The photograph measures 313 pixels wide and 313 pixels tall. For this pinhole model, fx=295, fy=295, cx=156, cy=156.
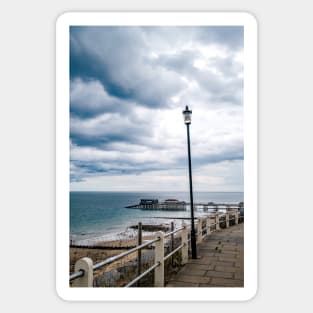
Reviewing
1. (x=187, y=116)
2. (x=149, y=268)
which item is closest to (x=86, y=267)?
(x=149, y=268)

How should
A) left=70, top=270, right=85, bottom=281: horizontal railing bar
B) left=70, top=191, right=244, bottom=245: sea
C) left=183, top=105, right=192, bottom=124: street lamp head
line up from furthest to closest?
left=70, top=191, right=244, bottom=245: sea
left=183, top=105, right=192, bottom=124: street lamp head
left=70, top=270, right=85, bottom=281: horizontal railing bar

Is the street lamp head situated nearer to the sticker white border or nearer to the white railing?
the white railing

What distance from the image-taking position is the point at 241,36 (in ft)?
10.1

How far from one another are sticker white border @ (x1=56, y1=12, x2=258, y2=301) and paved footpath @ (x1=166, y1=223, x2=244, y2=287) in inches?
27.7

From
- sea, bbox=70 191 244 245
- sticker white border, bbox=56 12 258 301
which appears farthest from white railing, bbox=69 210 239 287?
sea, bbox=70 191 244 245

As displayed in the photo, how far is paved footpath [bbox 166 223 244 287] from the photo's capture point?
3555 mm
